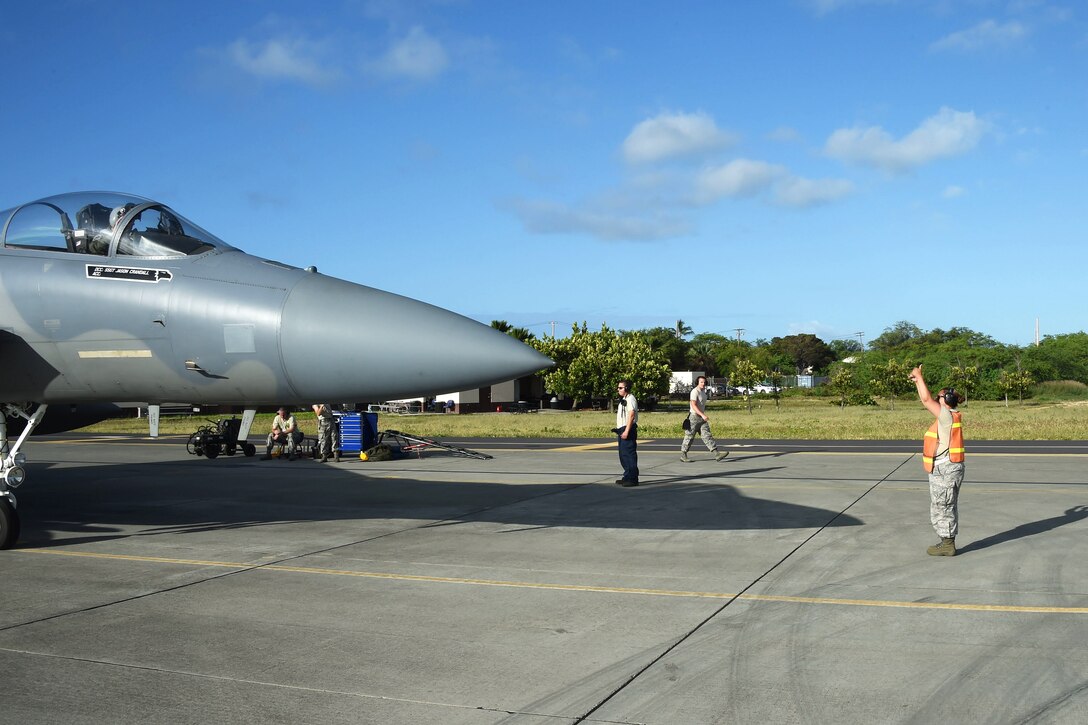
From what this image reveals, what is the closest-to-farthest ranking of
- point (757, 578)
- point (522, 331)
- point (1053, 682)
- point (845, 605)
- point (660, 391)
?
point (1053, 682), point (845, 605), point (757, 578), point (660, 391), point (522, 331)

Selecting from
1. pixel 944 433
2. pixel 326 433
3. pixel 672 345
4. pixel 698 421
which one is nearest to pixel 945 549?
pixel 944 433

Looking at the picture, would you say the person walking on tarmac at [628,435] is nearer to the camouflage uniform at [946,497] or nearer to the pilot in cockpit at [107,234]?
the camouflage uniform at [946,497]

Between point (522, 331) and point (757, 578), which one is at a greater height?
point (522, 331)

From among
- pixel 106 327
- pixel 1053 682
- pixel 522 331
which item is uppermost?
pixel 522 331

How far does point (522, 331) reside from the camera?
253 ft

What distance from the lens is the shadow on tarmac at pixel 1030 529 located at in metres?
9.01

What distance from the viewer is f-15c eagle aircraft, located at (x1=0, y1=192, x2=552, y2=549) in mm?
7277

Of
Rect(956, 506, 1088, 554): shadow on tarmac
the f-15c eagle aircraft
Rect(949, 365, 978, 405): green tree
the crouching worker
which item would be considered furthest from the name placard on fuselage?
Rect(949, 365, 978, 405): green tree

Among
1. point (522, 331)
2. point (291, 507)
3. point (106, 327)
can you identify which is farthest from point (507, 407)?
point (106, 327)

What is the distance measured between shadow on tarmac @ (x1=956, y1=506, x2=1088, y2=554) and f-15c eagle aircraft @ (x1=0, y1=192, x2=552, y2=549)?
204 inches

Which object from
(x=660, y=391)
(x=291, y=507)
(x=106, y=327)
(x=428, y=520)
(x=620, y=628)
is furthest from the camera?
(x=660, y=391)

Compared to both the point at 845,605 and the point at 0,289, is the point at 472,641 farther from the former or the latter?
the point at 0,289

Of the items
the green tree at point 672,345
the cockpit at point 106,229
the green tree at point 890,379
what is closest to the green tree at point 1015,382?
the green tree at point 890,379

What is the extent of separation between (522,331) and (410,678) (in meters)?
72.3
